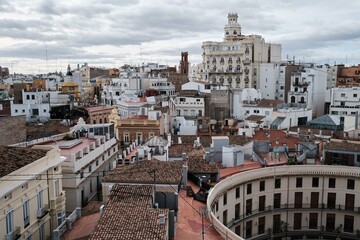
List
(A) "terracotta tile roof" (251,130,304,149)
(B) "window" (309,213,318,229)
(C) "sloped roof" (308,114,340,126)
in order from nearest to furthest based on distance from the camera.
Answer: (B) "window" (309,213,318,229), (A) "terracotta tile roof" (251,130,304,149), (C) "sloped roof" (308,114,340,126)

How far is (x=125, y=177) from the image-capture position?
22297mm

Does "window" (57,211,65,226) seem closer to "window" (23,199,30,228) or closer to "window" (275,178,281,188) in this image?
"window" (23,199,30,228)

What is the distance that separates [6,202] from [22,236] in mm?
2008

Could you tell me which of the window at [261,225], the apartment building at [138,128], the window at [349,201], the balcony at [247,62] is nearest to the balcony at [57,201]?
the window at [261,225]

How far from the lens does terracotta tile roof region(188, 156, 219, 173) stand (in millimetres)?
26453

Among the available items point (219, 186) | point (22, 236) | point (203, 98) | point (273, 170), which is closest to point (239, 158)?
point (273, 170)

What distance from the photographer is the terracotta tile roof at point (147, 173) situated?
21881 millimetres

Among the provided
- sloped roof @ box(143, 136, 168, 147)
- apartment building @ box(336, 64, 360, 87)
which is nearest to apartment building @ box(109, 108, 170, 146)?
sloped roof @ box(143, 136, 168, 147)

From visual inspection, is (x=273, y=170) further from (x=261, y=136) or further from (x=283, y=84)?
(x=283, y=84)

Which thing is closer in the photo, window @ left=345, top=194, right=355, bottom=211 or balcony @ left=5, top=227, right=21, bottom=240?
balcony @ left=5, top=227, right=21, bottom=240

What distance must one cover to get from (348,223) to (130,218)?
22419 millimetres

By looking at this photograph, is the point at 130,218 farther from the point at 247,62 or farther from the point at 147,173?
the point at 247,62

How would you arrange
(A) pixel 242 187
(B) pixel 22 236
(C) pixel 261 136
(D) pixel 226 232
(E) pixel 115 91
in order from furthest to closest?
(E) pixel 115 91
(C) pixel 261 136
(A) pixel 242 187
(D) pixel 226 232
(B) pixel 22 236

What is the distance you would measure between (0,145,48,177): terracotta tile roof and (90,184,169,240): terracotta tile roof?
3.91 meters
